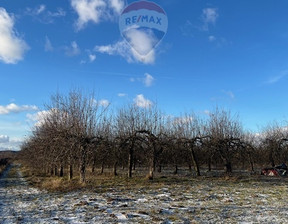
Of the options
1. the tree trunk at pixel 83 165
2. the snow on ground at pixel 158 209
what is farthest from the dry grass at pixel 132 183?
the snow on ground at pixel 158 209

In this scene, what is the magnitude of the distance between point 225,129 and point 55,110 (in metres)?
14.5

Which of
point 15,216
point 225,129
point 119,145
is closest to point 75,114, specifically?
point 119,145

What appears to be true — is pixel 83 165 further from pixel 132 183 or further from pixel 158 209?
pixel 158 209

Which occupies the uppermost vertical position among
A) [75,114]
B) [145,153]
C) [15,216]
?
[75,114]

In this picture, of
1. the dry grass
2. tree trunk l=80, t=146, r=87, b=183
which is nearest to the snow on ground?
the dry grass

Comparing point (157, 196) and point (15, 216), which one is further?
point (157, 196)

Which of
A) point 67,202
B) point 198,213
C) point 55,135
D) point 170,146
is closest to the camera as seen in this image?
point 198,213

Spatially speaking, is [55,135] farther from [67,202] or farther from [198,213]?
[198,213]

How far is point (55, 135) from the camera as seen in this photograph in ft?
54.1

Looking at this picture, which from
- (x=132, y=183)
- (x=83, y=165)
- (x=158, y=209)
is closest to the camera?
(x=158, y=209)

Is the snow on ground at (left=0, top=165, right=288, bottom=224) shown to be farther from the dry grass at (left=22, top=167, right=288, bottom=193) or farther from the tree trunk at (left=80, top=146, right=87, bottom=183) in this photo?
the tree trunk at (left=80, top=146, right=87, bottom=183)

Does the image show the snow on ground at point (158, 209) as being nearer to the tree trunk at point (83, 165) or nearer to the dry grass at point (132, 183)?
the dry grass at point (132, 183)

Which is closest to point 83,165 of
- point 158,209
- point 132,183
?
point 132,183

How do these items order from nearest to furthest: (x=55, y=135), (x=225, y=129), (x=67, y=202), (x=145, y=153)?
(x=67, y=202) → (x=55, y=135) → (x=145, y=153) → (x=225, y=129)
